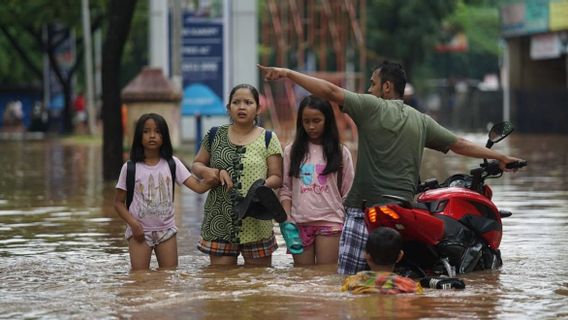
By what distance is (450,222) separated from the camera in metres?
9.80

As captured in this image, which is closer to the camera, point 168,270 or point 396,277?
point 396,277

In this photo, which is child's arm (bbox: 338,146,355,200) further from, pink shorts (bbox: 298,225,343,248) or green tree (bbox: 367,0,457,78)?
green tree (bbox: 367,0,457,78)

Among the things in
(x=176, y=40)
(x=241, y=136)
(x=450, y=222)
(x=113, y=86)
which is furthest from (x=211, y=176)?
(x=176, y=40)

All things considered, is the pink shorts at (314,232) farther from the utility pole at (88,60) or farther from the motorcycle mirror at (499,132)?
the utility pole at (88,60)

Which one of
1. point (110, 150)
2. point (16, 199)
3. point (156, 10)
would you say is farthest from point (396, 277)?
point (156, 10)

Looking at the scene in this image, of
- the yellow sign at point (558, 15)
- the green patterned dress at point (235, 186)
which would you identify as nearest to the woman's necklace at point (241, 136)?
the green patterned dress at point (235, 186)

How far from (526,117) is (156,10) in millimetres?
20757

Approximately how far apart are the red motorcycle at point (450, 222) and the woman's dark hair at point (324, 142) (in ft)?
2.29

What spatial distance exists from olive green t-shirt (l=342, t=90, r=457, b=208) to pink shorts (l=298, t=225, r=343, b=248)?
1.36ft

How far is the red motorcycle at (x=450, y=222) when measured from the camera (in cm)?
923

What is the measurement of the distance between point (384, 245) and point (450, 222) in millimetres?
1004

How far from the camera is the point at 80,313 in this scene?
8.18m

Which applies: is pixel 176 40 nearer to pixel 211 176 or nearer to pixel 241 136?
pixel 241 136

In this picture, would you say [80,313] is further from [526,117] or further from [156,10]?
[526,117]
